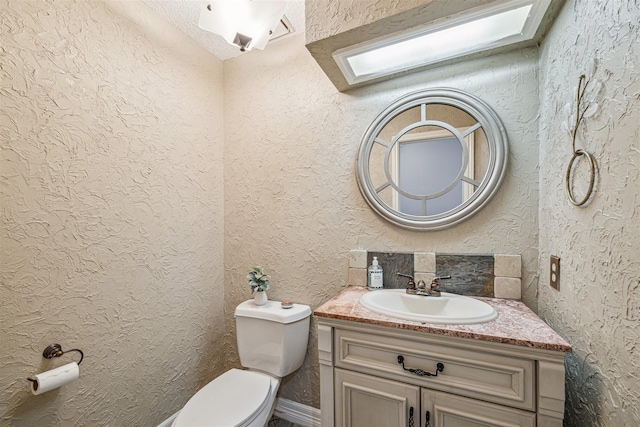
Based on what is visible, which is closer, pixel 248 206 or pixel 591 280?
pixel 591 280

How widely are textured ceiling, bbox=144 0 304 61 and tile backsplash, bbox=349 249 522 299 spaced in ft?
4.53

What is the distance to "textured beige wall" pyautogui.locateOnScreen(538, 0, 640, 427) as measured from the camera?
0.62 m

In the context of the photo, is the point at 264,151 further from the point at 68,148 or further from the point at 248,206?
the point at 68,148

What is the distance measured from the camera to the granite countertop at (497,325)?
0.80 metres

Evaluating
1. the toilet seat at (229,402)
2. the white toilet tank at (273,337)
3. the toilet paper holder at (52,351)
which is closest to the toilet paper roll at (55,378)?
the toilet paper holder at (52,351)

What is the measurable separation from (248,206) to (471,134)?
4.47 ft

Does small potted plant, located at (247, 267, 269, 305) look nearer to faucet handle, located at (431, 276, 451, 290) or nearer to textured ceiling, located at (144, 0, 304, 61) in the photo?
faucet handle, located at (431, 276, 451, 290)

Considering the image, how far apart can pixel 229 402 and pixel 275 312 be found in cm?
44

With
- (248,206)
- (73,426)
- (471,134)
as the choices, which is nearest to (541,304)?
(471,134)

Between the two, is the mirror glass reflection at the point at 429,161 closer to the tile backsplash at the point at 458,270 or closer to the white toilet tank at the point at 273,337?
the tile backsplash at the point at 458,270

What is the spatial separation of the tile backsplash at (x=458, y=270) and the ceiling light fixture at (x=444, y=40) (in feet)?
3.13

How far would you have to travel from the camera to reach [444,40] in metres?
1.19

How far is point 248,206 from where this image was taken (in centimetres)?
178

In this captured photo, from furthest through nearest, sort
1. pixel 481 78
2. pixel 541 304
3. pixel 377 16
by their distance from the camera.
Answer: pixel 481 78, pixel 541 304, pixel 377 16
